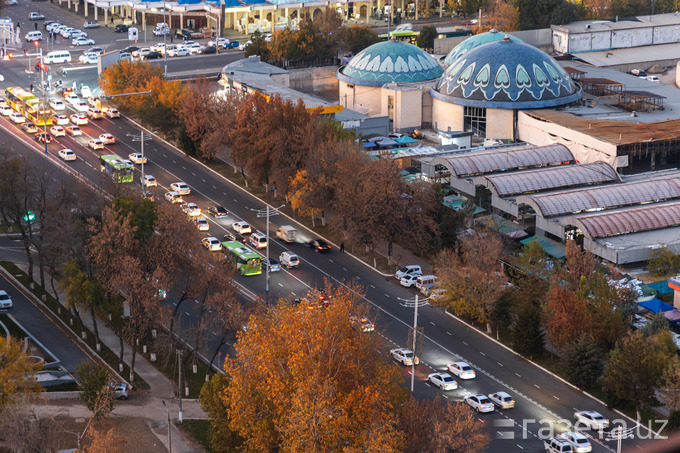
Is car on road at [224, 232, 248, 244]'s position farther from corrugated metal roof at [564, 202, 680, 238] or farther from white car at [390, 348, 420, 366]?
corrugated metal roof at [564, 202, 680, 238]

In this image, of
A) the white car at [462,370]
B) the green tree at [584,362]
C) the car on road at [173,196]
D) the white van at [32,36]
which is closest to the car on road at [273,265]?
the car on road at [173,196]

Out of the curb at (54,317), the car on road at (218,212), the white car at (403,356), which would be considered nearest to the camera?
the white car at (403,356)

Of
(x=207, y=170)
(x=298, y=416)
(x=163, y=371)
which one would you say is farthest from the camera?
(x=207, y=170)

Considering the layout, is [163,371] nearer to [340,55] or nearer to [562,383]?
[562,383]

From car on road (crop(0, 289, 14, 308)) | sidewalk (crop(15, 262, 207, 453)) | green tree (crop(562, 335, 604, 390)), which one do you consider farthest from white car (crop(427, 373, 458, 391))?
car on road (crop(0, 289, 14, 308))

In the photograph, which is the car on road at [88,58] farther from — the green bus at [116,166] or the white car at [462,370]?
the white car at [462,370]

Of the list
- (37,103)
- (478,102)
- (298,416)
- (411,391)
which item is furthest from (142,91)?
(298,416)
